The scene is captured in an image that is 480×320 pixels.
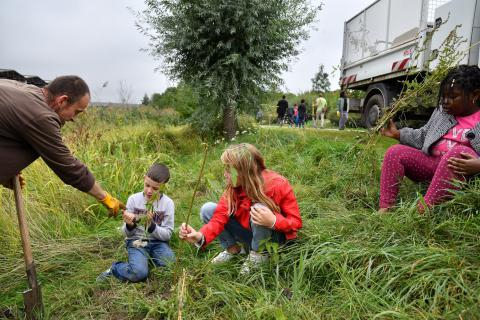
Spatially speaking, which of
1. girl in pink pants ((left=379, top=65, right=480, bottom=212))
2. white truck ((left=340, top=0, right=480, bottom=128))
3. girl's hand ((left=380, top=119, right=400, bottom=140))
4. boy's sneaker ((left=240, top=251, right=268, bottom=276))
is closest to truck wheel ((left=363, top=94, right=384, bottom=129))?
white truck ((left=340, top=0, right=480, bottom=128))

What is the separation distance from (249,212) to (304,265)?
49 centimetres

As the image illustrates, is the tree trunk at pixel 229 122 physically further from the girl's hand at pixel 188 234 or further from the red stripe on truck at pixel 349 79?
the girl's hand at pixel 188 234

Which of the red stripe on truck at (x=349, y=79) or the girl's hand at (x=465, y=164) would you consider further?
the red stripe on truck at (x=349, y=79)

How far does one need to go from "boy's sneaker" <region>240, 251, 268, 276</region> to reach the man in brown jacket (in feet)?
2.96

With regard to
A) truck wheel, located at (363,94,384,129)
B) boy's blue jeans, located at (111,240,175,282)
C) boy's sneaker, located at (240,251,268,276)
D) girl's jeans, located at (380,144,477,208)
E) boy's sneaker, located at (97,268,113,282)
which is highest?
truck wheel, located at (363,94,384,129)

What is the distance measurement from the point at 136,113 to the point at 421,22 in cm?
635

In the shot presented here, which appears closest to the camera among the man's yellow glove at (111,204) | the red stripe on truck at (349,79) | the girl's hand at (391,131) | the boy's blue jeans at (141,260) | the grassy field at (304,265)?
the grassy field at (304,265)

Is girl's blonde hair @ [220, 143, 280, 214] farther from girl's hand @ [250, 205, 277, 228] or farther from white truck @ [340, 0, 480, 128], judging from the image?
white truck @ [340, 0, 480, 128]

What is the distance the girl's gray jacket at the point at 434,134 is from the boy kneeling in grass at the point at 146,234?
5.94ft

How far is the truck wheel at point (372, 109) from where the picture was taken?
6258 millimetres

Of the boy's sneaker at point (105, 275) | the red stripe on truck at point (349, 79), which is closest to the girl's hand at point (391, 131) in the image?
the boy's sneaker at point (105, 275)

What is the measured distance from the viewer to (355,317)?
1534 mm

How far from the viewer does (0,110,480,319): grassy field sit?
1.60m

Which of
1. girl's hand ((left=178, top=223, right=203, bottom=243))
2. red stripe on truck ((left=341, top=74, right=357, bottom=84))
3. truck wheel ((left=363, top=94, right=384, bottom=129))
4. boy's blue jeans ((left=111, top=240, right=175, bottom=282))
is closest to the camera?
girl's hand ((left=178, top=223, right=203, bottom=243))
